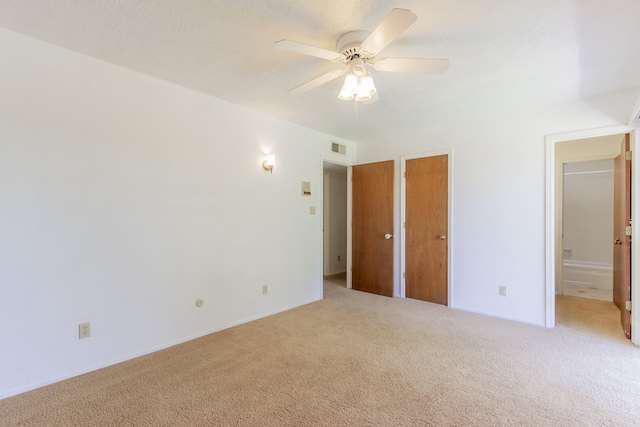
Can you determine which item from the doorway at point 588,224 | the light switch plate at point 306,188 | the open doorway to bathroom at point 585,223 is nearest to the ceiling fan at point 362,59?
the light switch plate at point 306,188

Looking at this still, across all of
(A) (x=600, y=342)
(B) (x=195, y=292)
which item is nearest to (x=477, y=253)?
(A) (x=600, y=342)

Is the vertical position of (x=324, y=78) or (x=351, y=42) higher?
(x=351, y=42)

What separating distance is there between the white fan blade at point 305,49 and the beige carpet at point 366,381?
2.16 meters

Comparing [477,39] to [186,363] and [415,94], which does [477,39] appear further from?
[186,363]

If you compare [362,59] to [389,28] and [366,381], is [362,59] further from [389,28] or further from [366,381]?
[366,381]

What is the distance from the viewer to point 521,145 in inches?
133

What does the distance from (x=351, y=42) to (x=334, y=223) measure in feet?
14.6

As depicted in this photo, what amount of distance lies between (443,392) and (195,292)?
7.55ft

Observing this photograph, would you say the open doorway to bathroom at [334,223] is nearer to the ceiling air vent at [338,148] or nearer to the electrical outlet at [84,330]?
the ceiling air vent at [338,148]

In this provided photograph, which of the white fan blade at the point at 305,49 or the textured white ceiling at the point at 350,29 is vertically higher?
the textured white ceiling at the point at 350,29

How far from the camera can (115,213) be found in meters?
2.41

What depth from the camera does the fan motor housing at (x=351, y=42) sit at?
6.10ft

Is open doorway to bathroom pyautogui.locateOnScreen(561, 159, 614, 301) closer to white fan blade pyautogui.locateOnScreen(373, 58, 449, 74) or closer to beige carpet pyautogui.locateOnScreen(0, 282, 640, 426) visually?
beige carpet pyautogui.locateOnScreen(0, 282, 640, 426)

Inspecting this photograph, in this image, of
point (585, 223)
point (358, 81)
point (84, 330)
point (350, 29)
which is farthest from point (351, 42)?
point (585, 223)
